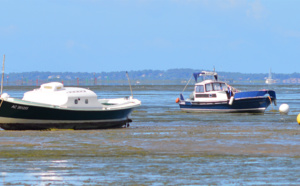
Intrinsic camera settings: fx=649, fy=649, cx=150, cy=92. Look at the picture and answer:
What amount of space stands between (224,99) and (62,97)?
74.6ft

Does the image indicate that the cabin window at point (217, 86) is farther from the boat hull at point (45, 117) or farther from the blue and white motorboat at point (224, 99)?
the boat hull at point (45, 117)

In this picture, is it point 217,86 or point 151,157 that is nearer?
point 151,157

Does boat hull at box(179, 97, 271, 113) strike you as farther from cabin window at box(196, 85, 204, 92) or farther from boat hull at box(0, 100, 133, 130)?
boat hull at box(0, 100, 133, 130)

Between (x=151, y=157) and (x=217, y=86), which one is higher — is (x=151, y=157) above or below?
below

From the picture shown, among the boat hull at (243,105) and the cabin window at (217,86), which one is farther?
the cabin window at (217,86)

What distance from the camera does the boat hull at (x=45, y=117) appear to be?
1312 inches

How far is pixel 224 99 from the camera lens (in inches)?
2151

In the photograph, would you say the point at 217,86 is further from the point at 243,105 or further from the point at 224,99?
the point at 243,105

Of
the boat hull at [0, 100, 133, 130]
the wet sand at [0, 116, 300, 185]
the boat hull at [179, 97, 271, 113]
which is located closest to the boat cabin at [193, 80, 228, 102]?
the boat hull at [179, 97, 271, 113]

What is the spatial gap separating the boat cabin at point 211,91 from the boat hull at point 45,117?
65.0ft

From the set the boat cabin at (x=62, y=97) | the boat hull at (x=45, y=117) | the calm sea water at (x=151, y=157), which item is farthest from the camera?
the boat cabin at (x=62, y=97)

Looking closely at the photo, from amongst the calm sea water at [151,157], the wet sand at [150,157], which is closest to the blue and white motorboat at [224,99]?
the calm sea water at [151,157]

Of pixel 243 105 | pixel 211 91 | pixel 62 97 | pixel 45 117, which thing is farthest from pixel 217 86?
pixel 45 117

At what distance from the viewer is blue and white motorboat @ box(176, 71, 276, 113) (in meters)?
53.7
